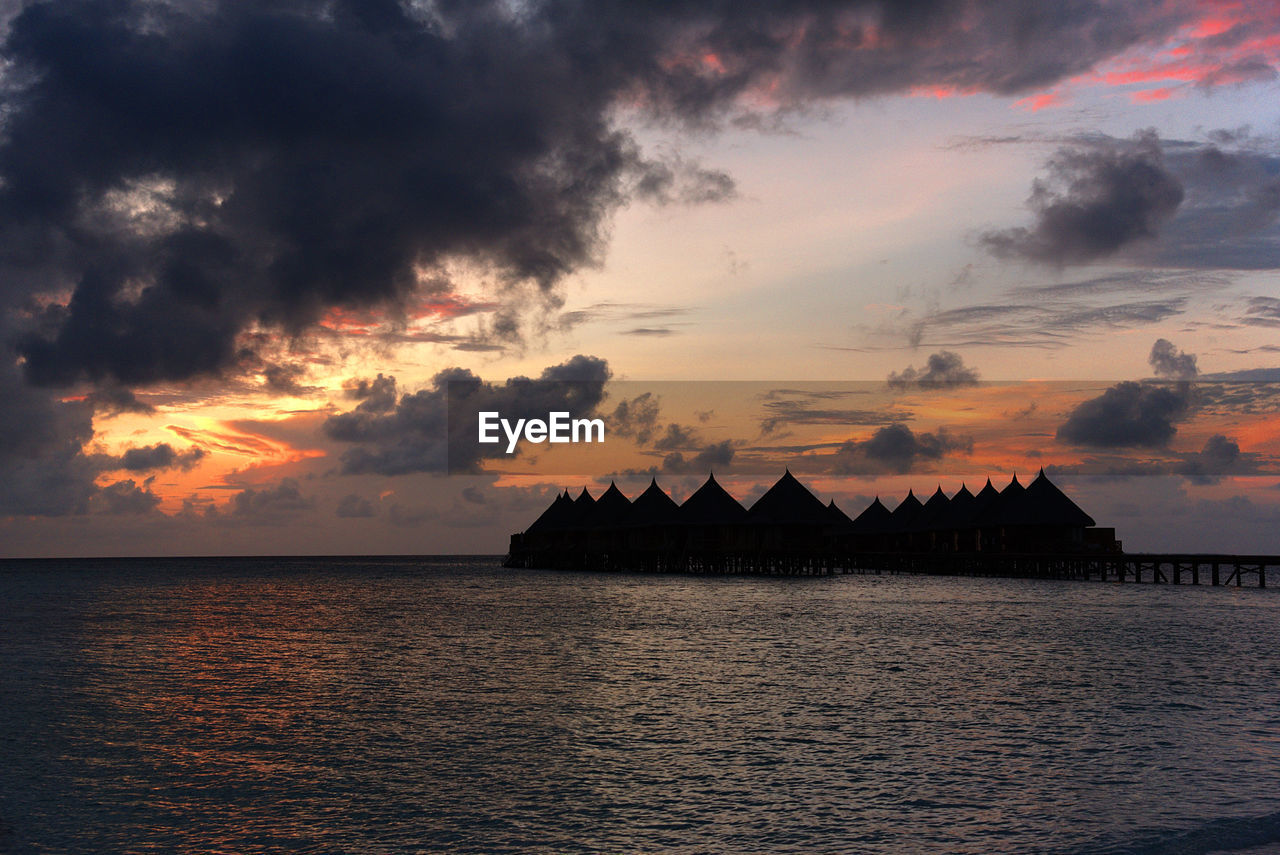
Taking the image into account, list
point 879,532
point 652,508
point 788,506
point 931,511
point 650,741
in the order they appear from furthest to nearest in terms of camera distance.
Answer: point 879,532 → point 931,511 → point 652,508 → point 788,506 → point 650,741

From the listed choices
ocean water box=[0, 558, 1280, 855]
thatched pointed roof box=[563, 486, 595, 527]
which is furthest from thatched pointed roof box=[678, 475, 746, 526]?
ocean water box=[0, 558, 1280, 855]

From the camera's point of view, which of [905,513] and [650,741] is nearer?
[650,741]

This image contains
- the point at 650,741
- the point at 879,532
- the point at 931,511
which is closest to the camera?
the point at 650,741

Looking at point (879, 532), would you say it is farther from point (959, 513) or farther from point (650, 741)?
point (650, 741)

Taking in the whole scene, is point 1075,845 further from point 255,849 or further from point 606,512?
point 606,512

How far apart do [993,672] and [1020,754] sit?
34.6 ft

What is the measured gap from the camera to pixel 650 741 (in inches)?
733

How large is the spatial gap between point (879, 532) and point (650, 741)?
3576 inches

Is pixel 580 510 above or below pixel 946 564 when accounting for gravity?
above

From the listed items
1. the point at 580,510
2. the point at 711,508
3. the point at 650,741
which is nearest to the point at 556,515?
the point at 580,510

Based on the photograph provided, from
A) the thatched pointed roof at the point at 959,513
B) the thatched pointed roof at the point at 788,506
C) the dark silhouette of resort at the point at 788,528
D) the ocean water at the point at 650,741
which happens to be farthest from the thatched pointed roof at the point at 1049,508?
the ocean water at the point at 650,741

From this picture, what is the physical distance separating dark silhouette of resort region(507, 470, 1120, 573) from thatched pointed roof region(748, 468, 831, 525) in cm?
7

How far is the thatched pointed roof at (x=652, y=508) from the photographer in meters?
83.1

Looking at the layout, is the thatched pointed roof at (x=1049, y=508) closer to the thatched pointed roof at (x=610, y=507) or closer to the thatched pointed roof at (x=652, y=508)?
the thatched pointed roof at (x=652, y=508)
